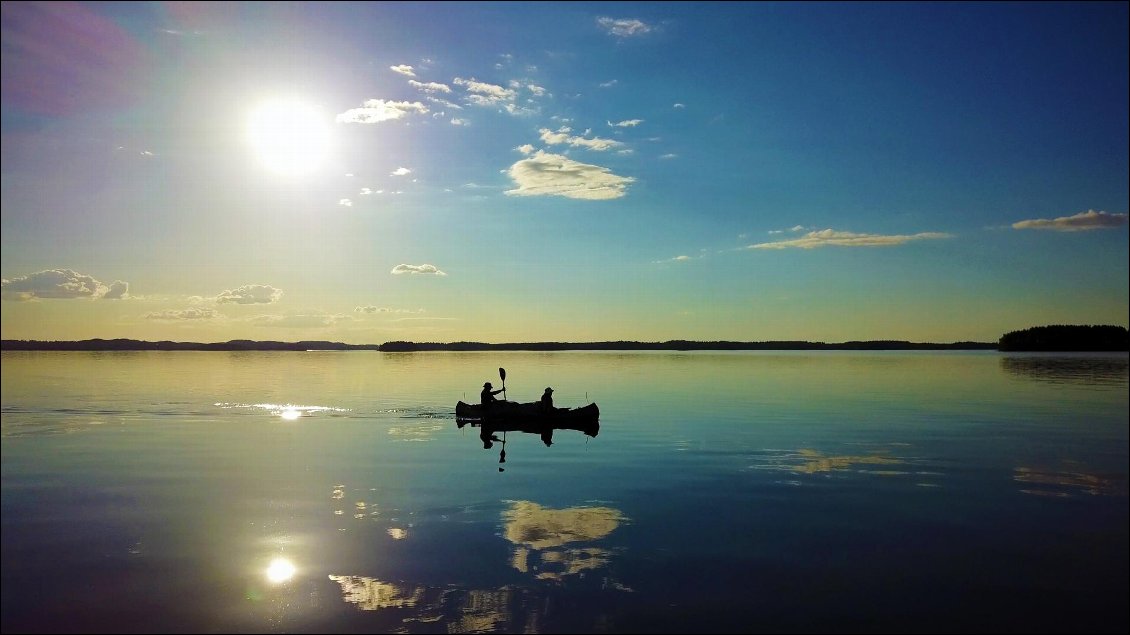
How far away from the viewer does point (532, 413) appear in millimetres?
49219

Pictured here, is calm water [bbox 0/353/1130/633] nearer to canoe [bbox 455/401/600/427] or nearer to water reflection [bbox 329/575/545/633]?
water reflection [bbox 329/575/545/633]

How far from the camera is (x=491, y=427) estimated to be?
160 feet

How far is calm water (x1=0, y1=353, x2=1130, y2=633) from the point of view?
14.2 m

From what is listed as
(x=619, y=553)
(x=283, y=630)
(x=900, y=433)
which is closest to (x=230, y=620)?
(x=283, y=630)

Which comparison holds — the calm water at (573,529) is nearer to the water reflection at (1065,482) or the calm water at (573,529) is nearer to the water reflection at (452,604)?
the water reflection at (452,604)

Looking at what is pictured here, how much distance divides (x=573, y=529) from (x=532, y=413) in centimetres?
2928

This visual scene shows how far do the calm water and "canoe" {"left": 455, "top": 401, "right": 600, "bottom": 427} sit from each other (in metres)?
2.05

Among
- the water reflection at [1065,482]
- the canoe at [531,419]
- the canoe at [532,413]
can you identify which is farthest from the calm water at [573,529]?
the canoe at [532,413]

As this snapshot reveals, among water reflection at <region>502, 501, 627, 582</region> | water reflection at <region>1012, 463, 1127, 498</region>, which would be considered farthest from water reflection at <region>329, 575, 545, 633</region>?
water reflection at <region>1012, 463, 1127, 498</region>

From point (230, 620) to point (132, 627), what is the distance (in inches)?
69.9

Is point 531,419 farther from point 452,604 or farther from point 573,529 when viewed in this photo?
point 452,604

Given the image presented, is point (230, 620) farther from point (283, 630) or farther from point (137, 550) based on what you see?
point (137, 550)

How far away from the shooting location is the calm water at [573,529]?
1423 centimetres

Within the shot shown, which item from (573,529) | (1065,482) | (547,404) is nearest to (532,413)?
(547,404)
